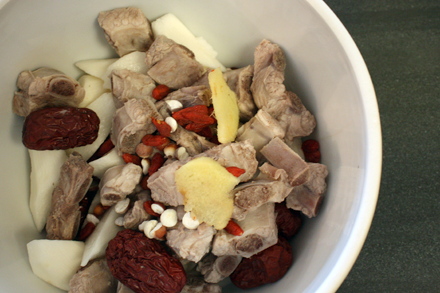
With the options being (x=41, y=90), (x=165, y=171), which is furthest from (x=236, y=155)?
(x=41, y=90)

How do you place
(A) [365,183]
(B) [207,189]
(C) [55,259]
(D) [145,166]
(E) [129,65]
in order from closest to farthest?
(A) [365,183], (B) [207,189], (C) [55,259], (D) [145,166], (E) [129,65]

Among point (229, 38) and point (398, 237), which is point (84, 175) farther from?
point (398, 237)

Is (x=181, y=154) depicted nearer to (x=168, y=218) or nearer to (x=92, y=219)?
(x=168, y=218)

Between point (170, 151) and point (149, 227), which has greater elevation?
point (170, 151)

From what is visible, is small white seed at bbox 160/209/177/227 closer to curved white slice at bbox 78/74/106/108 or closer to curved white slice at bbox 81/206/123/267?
curved white slice at bbox 81/206/123/267

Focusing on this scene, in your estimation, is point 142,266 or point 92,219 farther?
point 92,219

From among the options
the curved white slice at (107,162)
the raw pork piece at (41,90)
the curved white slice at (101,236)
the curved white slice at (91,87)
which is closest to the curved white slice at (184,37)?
the curved white slice at (91,87)

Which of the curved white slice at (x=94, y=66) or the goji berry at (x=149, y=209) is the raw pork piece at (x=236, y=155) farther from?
the curved white slice at (x=94, y=66)
